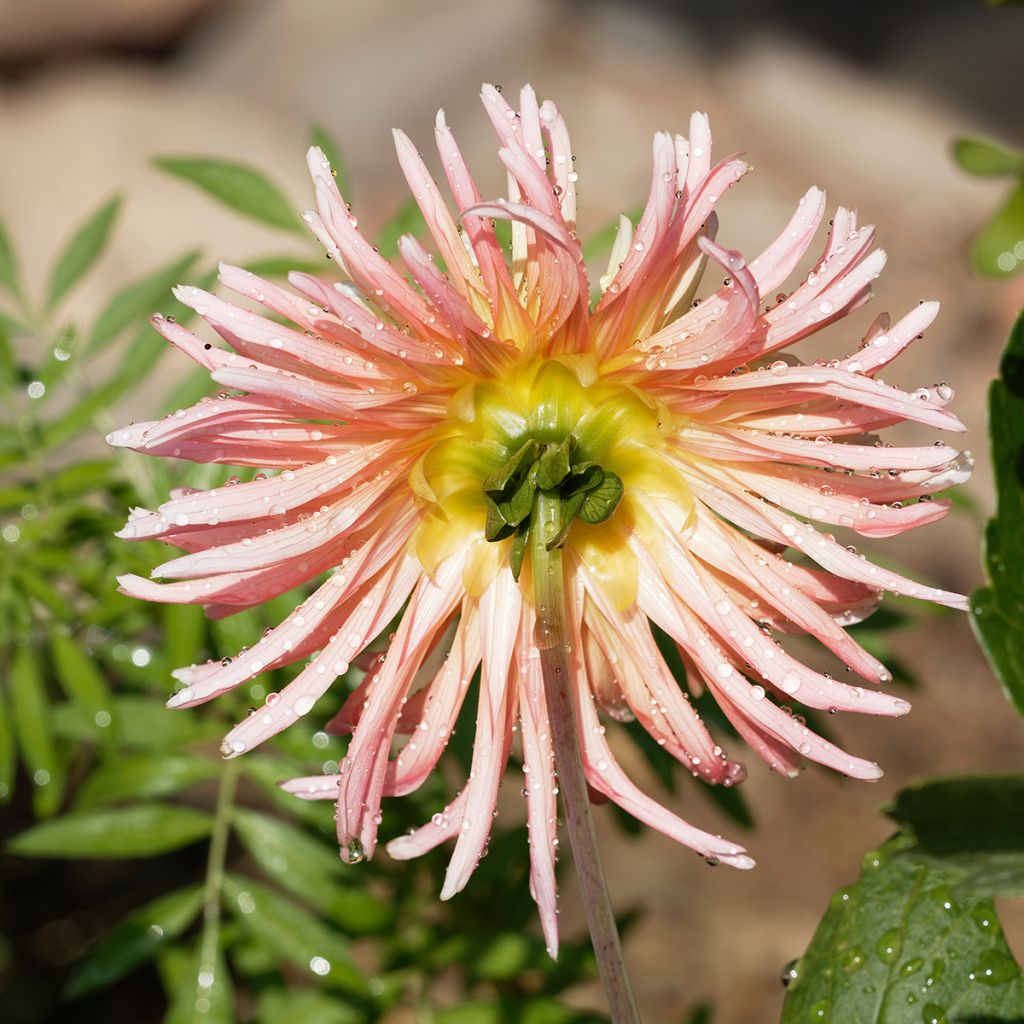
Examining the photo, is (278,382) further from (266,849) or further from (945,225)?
(945,225)

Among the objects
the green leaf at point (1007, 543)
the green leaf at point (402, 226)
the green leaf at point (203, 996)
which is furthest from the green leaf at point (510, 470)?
the green leaf at point (203, 996)

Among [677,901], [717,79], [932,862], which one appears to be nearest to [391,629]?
[932,862]

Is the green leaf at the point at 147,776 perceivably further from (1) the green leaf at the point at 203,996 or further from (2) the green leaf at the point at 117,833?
(1) the green leaf at the point at 203,996

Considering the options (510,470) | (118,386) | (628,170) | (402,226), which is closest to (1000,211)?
(402,226)

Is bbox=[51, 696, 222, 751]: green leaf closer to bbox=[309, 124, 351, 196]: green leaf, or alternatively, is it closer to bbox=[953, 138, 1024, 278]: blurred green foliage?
bbox=[309, 124, 351, 196]: green leaf

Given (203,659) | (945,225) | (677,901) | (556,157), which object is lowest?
(677,901)

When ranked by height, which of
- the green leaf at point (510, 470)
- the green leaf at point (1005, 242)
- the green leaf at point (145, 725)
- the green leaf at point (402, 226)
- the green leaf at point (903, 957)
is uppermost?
the green leaf at point (1005, 242)

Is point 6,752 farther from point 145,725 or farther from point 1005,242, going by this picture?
point 1005,242
